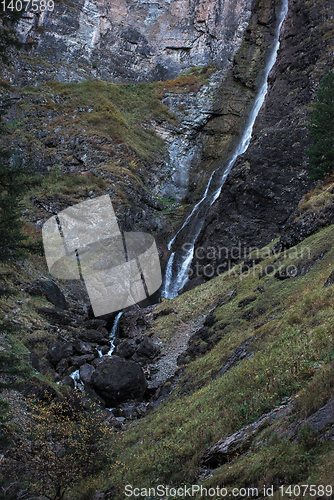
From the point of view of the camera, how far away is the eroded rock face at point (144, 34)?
47.8m

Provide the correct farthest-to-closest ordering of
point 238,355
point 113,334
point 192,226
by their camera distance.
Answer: point 192,226 < point 113,334 < point 238,355

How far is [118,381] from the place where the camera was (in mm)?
15969

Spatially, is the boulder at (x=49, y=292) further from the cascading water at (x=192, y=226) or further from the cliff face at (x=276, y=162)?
the cliff face at (x=276, y=162)

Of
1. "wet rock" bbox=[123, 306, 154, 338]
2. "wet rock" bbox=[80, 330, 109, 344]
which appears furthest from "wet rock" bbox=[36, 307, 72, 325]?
"wet rock" bbox=[123, 306, 154, 338]

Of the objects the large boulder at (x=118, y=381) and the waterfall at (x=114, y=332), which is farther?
the waterfall at (x=114, y=332)

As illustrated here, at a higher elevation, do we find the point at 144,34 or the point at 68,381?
the point at 144,34

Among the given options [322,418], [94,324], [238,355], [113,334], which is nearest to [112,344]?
[94,324]

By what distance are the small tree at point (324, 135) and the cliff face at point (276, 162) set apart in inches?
223

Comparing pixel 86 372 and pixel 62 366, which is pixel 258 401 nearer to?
pixel 86 372

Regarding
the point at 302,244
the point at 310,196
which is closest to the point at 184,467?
the point at 302,244

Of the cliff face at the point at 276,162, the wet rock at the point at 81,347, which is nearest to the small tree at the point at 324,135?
the cliff face at the point at 276,162

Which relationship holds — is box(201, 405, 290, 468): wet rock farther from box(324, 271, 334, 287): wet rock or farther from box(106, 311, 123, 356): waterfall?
box(106, 311, 123, 356): waterfall

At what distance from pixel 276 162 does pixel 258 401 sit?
26.9 metres

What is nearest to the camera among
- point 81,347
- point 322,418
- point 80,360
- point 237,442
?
point 322,418
